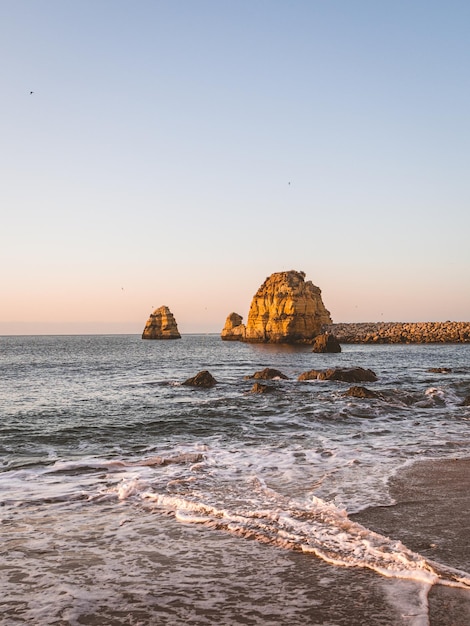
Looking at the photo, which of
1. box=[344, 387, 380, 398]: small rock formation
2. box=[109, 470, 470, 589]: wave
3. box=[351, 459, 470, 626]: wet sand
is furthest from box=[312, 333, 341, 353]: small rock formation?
box=[109, 470, 470, 589]: wave

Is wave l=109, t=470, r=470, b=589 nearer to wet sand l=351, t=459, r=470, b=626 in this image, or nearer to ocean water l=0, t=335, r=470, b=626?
ocean water l=0, t=335, r=470, b=626

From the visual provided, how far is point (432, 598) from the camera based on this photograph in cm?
487

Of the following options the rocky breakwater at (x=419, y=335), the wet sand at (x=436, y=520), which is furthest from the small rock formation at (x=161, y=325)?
the wet sand at (x=436, y=520)

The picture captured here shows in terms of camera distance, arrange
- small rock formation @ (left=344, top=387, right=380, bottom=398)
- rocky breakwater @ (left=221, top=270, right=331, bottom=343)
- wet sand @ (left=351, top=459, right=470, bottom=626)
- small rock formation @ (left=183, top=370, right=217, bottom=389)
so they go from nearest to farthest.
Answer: wet sand @ (left=351, top=459, right=470, bottom=626), small rock formation @ (left=344, top=387, right=380, bottom=398), small rock formation @ (left=183, top=370, right=217, bottom=389), rocky breakwater @ (left=221, top=270, right=331, bottom=343)

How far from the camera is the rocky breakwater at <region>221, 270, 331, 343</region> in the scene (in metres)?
92.8

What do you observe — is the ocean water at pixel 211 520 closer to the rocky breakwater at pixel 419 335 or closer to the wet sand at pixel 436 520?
the wet sand at pixel 436 520

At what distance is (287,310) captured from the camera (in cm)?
9250

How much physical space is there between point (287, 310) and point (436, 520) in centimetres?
8571

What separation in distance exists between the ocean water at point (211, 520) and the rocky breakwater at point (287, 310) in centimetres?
7455

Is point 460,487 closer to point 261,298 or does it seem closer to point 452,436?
point 452,436

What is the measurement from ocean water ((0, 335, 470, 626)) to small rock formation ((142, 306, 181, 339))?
131 meters

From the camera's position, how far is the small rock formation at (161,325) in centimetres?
14850

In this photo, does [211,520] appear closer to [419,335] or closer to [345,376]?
[345,376]

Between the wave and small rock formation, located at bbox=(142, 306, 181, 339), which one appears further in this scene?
small rock formation, located at bbox=(142, 306, 181, 339)
